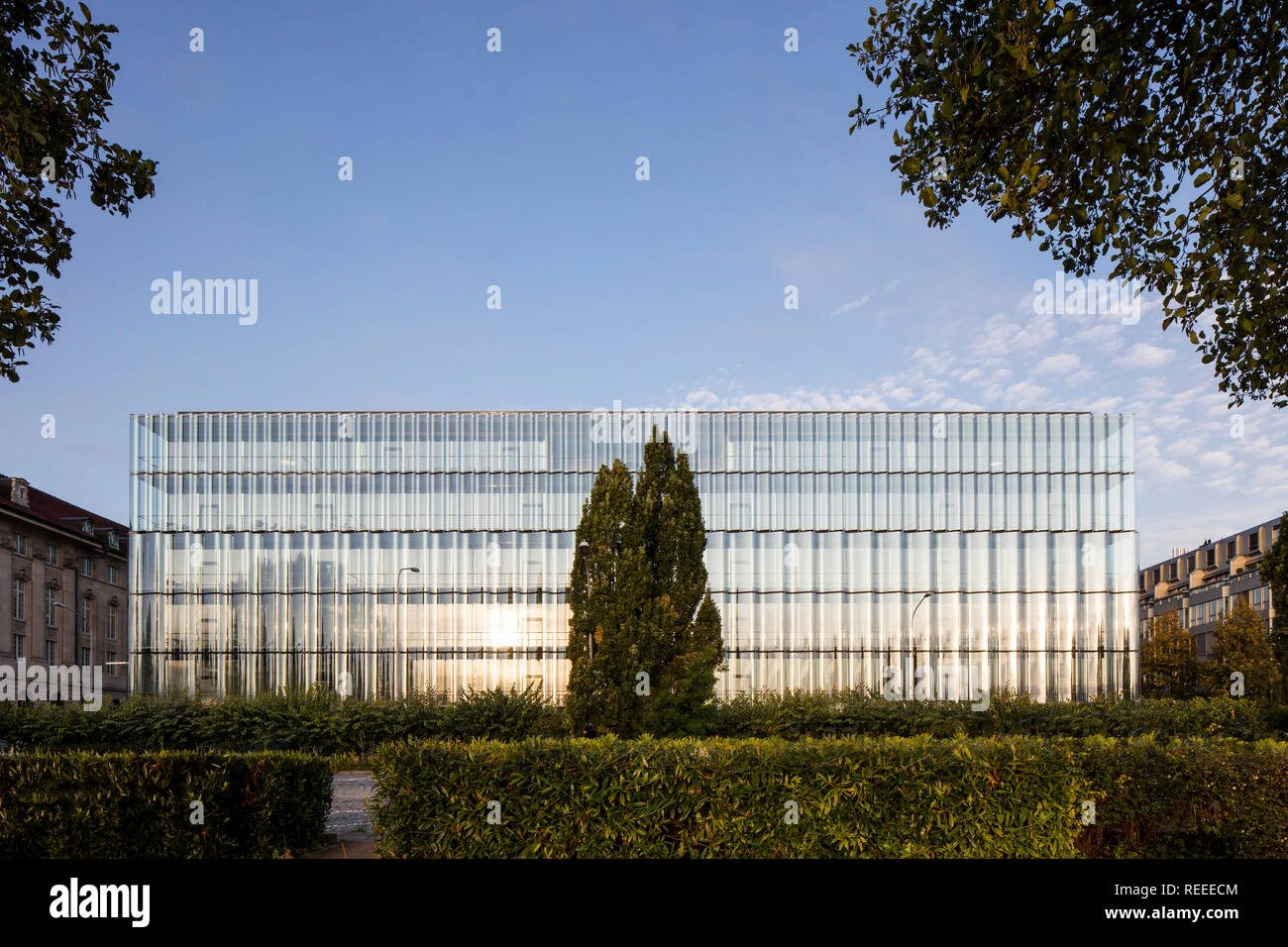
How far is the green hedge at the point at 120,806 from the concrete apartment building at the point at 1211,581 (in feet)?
320

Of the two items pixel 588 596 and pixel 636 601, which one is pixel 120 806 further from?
pixel 588 596

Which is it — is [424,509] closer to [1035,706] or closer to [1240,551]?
[1035,706]

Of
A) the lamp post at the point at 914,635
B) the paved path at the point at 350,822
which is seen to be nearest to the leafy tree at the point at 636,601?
the paved path at the point at 350,822

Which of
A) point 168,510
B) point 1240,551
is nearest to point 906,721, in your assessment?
point 168,510

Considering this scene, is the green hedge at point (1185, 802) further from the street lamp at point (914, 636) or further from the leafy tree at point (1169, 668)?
the leafy tree at point (1169, 668)

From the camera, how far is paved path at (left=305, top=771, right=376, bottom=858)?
1152cm

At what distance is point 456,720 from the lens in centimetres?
2619

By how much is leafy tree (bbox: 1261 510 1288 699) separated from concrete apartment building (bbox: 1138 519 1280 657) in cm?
4736

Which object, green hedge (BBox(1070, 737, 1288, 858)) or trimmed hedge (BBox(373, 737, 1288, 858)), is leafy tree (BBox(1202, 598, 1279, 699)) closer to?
green hedge (BBox(1070, 737, 1288, 858))

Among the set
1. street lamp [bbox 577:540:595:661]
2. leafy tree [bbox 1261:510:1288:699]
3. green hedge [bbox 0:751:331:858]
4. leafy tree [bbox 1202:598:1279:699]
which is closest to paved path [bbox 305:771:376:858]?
green hedge [bbox 0:751:331:858]

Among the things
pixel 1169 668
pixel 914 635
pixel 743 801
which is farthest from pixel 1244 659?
pixel 743 801

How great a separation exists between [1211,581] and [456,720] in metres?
109

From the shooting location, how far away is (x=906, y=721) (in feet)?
85.5
